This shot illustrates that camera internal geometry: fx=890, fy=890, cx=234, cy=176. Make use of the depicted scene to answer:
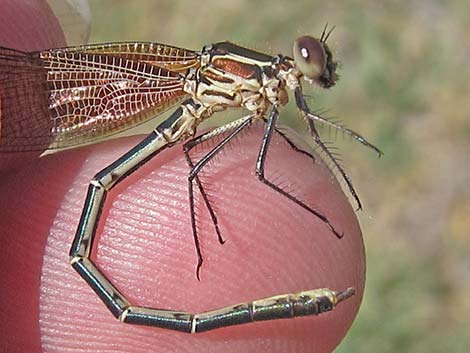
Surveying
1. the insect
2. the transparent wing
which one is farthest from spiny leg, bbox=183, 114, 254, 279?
the transparent wing

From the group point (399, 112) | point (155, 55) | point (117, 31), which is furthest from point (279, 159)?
point (117, 31)

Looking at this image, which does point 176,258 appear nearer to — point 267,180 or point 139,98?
point 267,180

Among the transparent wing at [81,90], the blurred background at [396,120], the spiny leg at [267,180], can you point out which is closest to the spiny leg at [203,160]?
the spiny leg at [267,180]

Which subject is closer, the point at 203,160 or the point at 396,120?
the point at 203,160

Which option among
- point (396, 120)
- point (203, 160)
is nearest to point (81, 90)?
point (203, 160)

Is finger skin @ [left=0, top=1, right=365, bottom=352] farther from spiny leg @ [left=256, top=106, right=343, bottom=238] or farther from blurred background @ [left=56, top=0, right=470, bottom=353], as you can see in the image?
blurred background @ [left=56, top=0, right=470, bottom=353]

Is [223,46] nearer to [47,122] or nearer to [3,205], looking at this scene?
[47,122]
